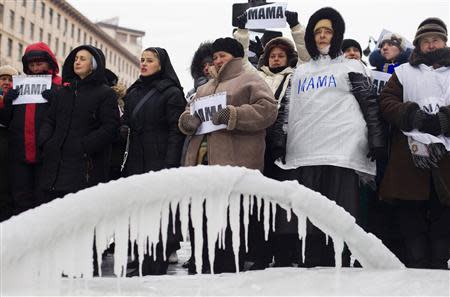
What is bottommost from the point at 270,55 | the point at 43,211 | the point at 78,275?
the point at 78,275

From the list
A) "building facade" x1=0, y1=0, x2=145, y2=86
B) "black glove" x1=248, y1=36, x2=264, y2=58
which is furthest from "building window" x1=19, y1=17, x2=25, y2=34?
"black glove" x1=248, y1=36, x2=264, y2=58

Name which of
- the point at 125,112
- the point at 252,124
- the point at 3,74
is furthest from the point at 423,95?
the point at 3,74

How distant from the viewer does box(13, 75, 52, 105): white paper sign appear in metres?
5.04

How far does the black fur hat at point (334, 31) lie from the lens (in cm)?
423

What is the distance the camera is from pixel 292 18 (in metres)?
5.05

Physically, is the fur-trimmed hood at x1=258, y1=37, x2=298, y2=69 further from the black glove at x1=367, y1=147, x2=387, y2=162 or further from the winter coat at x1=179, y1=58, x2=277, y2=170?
the black glove at x1=367, y1=147, x2=387, y2=162

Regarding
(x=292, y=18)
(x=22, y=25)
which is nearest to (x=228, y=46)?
(x=292, y=18)

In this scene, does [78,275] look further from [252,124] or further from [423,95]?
[423,95]

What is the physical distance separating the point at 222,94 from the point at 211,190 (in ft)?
9.63

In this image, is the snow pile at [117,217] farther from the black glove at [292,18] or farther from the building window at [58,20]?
the building window at [58,20]

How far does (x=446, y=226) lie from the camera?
3.91 meters

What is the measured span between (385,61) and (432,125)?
172 centimetres

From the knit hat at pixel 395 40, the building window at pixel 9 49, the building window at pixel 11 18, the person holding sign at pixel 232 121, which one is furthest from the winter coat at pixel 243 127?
the building window at pixel 11 18

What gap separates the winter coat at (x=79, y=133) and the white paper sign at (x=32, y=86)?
289 millimetres
